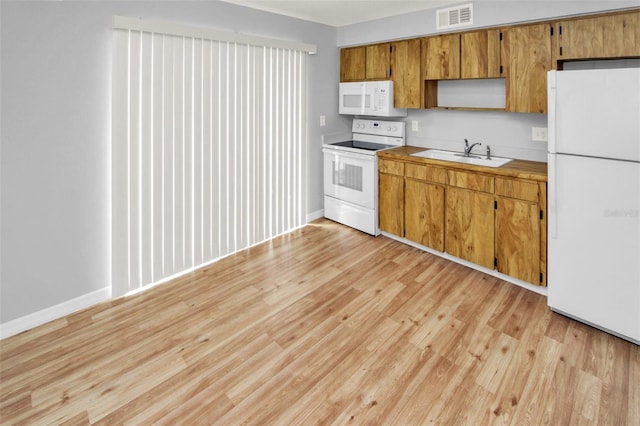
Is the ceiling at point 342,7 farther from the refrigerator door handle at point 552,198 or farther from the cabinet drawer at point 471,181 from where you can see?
the refrigerator door handle at point 552,198

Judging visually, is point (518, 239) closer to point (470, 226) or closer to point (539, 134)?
point (470, 226)

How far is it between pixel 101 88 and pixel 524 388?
3344 millimetres

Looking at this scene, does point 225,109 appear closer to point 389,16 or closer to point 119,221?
point 119,221

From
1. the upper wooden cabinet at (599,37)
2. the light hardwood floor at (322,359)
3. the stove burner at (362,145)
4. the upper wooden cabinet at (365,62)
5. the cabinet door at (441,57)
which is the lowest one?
the light hardwood floor at (322,359)

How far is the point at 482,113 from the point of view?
12.0 feet

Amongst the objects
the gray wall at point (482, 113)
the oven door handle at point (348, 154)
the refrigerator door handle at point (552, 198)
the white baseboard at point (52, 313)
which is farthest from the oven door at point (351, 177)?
the white baseboard at point (52, 313)

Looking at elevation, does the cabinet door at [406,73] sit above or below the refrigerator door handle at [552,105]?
above

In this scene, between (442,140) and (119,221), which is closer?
(119,221)

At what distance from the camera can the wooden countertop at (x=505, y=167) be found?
112 inches

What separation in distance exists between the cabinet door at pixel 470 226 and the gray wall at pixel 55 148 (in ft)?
9.50

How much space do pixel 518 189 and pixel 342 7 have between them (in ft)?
8.01

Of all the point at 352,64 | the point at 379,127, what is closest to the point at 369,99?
the point at 379,127

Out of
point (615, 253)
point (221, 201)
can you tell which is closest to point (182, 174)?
point (221, 201)

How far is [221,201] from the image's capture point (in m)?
3.59
